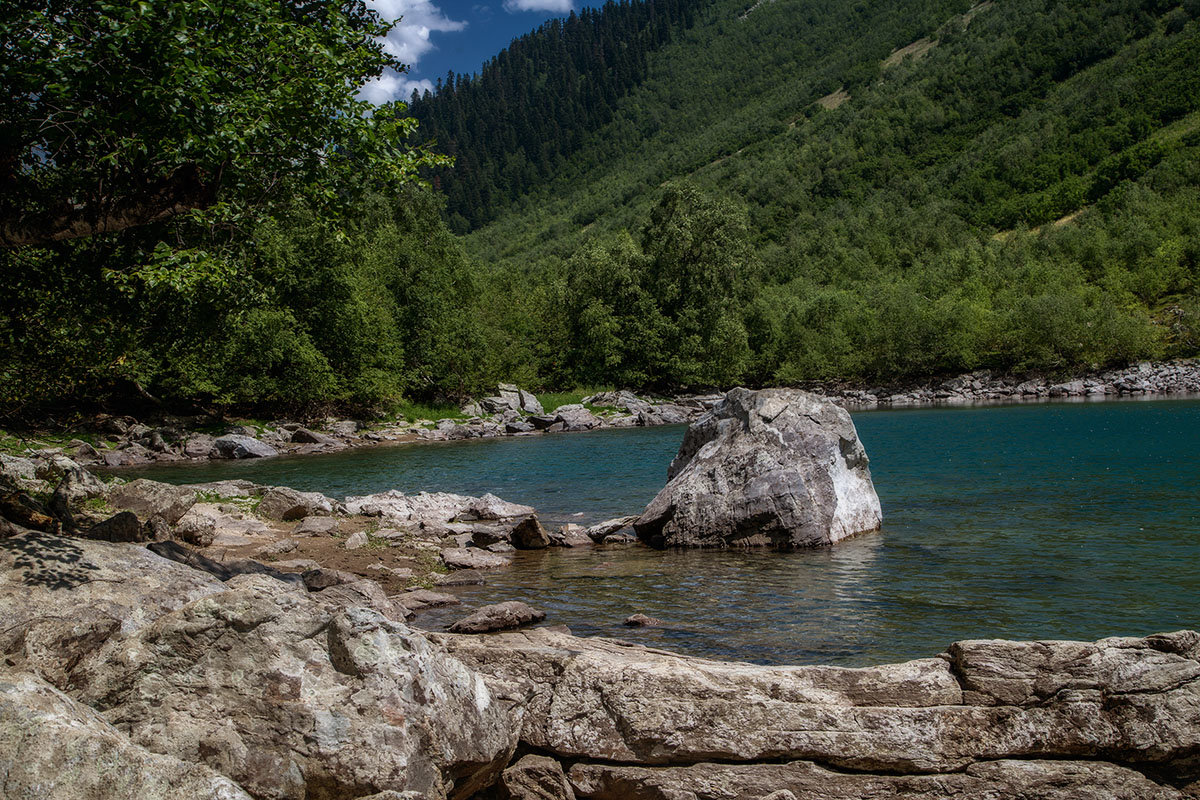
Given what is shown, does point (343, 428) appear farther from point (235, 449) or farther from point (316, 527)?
point (316, 527)

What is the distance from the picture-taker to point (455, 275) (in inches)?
2800

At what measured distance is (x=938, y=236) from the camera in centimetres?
13138

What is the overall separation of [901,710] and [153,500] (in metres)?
15.2

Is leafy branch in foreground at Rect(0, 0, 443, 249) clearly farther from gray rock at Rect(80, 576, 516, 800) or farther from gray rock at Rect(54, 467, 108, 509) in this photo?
gray rock at Rect(80, 576, 516, 800)

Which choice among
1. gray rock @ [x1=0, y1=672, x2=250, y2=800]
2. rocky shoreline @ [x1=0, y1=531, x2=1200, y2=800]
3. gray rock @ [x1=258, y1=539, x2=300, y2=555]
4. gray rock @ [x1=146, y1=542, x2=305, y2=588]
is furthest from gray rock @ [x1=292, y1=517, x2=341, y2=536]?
gray rock @ [x1=0, y1=672, x2=250, y2=800]

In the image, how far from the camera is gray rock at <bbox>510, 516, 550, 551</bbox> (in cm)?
1862

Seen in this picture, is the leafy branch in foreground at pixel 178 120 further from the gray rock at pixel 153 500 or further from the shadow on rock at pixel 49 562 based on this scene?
the gray rock at pixel 153 500

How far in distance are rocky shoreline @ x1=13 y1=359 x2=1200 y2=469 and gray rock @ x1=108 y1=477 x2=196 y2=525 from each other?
932cm

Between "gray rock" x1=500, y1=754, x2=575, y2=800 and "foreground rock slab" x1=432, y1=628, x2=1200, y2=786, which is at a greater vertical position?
"foreground rock slab" x1=432, y1=628, x2=1200, y2=786

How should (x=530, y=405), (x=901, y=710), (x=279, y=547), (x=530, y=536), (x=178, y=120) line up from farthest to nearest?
(x=530, y=405) → (x=530, y=536) → (x=279, y=547) → (x=178, y=120) → (x=901, y=710)

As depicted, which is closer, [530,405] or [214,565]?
[214,565]

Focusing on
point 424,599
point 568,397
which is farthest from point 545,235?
point 424,599

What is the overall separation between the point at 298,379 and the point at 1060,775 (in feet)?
161

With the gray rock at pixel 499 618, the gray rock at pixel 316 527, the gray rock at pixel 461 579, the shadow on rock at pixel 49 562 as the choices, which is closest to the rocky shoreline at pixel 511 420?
the gray rock at pixel 316 527
